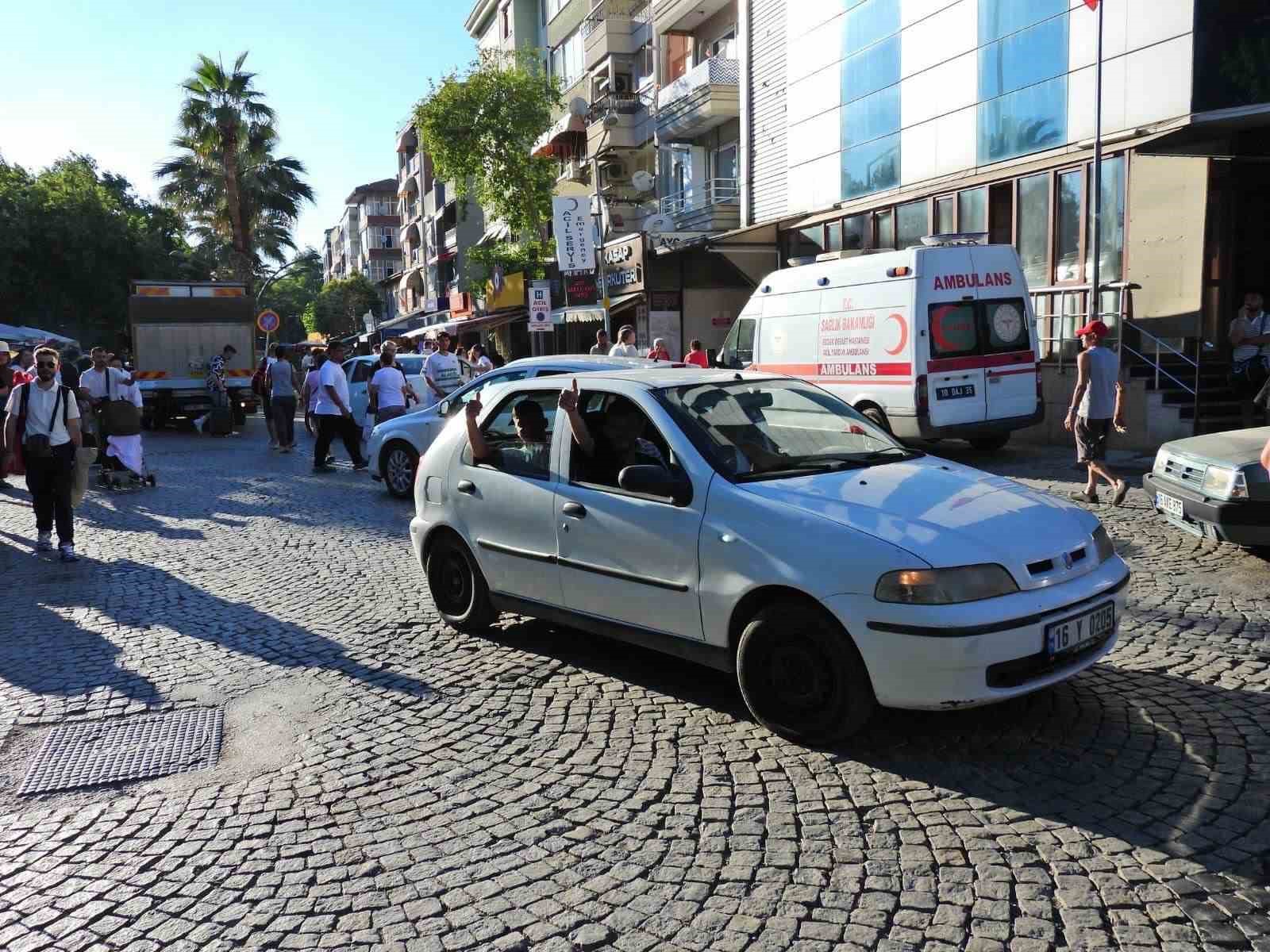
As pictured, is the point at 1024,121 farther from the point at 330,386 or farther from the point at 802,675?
the point at 802,675

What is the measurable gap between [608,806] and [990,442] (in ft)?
40.0

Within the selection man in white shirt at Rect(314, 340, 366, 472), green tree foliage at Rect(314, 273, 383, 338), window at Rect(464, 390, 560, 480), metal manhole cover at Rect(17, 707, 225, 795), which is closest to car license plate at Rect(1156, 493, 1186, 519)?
window at Rect(464, 390, 560, 480)

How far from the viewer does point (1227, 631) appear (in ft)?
19.6

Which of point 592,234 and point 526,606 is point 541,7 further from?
point 526,606

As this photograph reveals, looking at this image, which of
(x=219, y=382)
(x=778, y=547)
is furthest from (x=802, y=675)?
(x=219, y=382)

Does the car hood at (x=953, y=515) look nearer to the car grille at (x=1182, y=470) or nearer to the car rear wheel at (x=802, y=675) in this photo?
the car rear wheel at (x=802, y=675)

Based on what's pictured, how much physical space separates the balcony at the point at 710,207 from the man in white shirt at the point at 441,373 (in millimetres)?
13145

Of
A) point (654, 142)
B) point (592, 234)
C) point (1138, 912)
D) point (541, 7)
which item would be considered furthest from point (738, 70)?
point (1138, 912)

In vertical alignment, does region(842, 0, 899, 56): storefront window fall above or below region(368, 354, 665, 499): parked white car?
above

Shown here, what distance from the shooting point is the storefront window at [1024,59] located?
16.6 meters

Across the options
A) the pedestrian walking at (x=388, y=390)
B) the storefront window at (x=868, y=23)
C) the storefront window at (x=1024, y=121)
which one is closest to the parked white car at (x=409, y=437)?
the pedestrian walking at (x=388, y=390)

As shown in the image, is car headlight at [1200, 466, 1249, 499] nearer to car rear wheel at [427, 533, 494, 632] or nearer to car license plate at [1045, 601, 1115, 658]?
car license plate at [1045, 601, 1115, 658]

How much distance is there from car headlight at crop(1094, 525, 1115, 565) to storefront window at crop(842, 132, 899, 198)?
17.4 m

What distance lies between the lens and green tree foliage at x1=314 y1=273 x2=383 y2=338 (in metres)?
94.9
